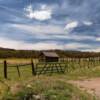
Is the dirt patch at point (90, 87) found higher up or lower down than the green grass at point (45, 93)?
lower down

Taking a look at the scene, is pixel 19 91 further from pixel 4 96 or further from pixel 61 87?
pixel 61 87

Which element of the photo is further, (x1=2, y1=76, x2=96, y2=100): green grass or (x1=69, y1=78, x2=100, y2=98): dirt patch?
(x1=69, y1=78, x2=100, y2=98): dirt patch

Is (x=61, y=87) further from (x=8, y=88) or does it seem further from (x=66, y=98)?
(x=8, y=88)

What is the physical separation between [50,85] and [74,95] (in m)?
1.21

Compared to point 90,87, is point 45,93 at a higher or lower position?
higher

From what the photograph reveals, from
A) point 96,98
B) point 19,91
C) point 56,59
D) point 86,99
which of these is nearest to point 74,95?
point 86,99

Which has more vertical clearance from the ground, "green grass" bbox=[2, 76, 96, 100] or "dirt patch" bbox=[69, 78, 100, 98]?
"green grass" bbox=[2, 76, 96, 100]

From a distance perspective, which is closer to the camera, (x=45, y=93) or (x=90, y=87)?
(x=45, y=93)

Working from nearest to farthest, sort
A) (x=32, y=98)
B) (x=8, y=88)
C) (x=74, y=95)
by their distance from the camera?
1. (x=32, y=98)
2. (x=74, y=95)
3. (x=8, y=88)

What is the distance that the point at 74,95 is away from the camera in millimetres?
11828

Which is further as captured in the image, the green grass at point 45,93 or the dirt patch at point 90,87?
the dirt patch at point 90,87

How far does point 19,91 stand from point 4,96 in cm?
62

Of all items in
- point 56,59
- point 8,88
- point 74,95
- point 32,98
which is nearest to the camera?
point 32,98

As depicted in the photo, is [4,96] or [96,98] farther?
[96,98]
